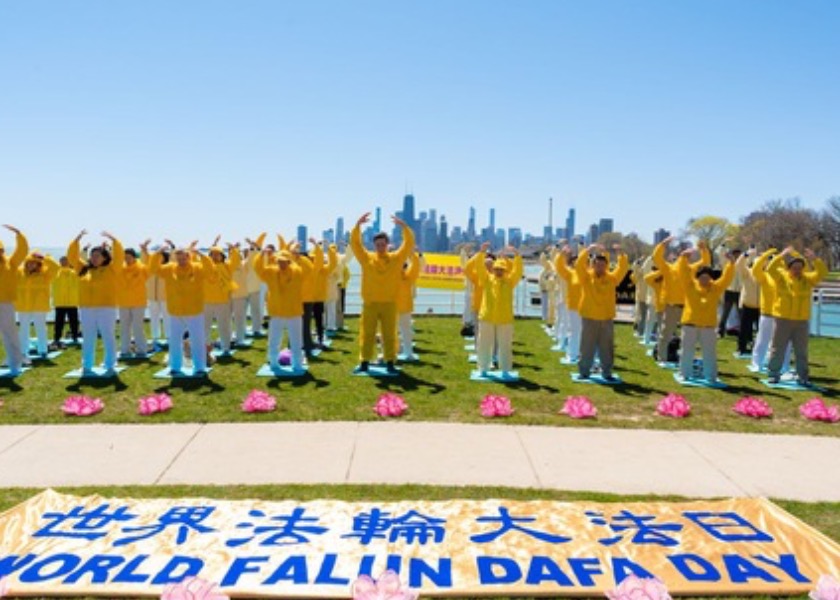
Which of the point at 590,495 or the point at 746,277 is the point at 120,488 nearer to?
the point at 590,495

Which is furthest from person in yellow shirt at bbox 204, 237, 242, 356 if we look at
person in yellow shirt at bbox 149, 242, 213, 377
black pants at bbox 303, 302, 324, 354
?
person in yellow shirt at bbox 149, 242, 213, 377

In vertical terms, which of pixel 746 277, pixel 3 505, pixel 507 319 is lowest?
pixel 3 505

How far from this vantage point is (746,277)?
512 inches

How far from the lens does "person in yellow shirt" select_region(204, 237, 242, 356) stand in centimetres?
1230

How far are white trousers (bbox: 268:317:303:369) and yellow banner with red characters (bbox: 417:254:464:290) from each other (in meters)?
11.5

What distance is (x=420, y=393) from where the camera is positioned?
9461mm

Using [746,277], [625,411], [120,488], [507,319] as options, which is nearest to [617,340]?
[746,277]

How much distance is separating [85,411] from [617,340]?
11342mm

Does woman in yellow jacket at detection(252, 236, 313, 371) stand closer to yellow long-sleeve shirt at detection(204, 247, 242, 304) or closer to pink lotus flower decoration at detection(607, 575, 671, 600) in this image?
yellow long-sleeve shirt at detection(204, 247, 242, 304)

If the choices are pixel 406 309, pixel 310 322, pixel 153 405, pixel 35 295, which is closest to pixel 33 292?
pixel 35 295

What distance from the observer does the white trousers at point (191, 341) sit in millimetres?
10406

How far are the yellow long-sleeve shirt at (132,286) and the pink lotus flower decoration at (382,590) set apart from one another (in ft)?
31.0

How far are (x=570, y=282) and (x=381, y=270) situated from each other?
11.9 ft

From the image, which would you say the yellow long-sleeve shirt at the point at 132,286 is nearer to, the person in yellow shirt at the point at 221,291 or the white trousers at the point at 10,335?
the person in yellow shirt at the point at 221,291
